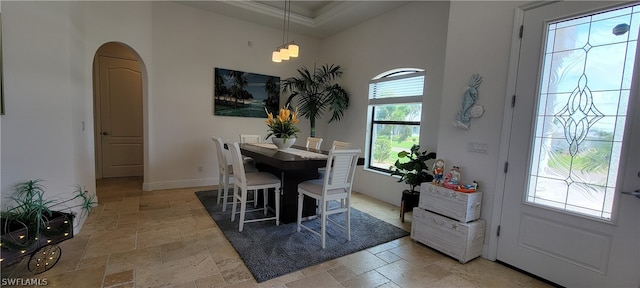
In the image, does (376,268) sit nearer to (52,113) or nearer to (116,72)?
(52,113)

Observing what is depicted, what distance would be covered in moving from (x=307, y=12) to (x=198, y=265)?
14.5 feet

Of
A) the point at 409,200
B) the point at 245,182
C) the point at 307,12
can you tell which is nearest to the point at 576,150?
the point at 409,200

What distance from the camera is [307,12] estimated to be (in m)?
5.00

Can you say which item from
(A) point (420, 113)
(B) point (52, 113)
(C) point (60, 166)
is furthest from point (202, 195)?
(A) point (420, 113)

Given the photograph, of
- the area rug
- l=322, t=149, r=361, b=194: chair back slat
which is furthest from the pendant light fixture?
the area rug

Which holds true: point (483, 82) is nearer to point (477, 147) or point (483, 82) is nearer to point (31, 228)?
point (477, 147)

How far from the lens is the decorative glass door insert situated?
6.27 ft

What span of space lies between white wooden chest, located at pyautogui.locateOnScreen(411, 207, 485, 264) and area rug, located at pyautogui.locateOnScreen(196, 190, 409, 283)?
0.35 meters

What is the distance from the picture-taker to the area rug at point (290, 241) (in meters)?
2.32

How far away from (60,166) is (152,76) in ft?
6.93

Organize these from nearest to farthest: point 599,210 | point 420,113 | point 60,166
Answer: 1. point 599,210
2. point 60,166
3. point 420,113

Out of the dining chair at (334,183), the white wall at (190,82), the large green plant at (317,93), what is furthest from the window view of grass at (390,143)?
the white wall at (190,82)

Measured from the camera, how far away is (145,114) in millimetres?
4316

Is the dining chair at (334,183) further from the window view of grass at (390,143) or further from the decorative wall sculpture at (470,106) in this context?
the window view of grass at (390,143)
